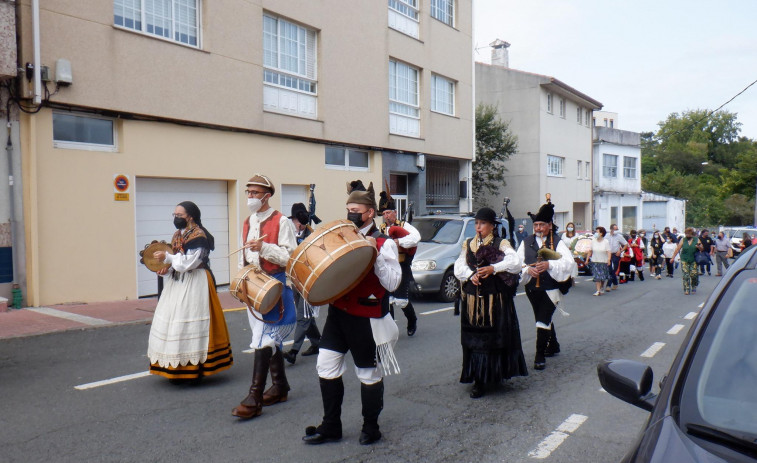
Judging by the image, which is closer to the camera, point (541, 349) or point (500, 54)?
point (541, 349)

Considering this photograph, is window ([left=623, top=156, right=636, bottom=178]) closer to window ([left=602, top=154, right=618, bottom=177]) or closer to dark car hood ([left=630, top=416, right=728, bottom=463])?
window ([left=602, top=154, right=618, bottom=177])

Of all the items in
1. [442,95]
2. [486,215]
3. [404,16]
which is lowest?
[486,215]

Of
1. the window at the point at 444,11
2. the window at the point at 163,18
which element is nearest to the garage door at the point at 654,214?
the window at the point at 444,11

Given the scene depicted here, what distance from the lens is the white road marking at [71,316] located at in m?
9.43

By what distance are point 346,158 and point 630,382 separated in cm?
1594

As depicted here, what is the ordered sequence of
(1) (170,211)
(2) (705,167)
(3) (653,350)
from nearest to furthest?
(3) (653,350) → (1) (170,211) → (2) (705,167)

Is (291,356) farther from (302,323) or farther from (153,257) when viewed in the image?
(153,257)

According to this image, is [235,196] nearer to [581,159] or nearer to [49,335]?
[49,335]

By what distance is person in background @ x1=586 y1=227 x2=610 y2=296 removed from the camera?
1483 centimetres

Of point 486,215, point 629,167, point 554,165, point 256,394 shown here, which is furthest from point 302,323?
point 629,167

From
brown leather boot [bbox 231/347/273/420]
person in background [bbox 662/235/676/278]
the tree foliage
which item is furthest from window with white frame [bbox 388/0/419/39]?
the tree foliage

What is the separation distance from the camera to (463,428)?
16.1ft

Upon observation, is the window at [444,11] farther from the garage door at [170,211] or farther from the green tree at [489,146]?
the garage door at [170,211]

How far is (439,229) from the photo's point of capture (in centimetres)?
1368
